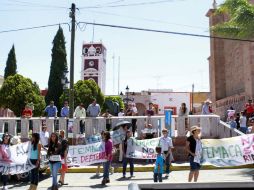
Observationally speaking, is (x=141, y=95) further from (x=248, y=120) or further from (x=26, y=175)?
(x=26, y=175)

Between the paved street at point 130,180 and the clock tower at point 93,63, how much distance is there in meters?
102

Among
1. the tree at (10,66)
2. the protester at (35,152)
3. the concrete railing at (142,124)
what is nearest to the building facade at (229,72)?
the concrete railing at (142,124)

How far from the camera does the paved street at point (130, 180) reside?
38.0ft

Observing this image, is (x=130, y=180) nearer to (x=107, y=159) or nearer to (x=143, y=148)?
(x=107, y=159)

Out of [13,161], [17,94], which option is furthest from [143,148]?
[17,94]

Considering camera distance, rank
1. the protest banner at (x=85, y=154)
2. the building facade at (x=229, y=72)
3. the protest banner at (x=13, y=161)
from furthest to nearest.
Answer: the building facade at (x=229, y=72) → the protest banner at (x=85, y=154) → the protest banner at (x=13, y=161)

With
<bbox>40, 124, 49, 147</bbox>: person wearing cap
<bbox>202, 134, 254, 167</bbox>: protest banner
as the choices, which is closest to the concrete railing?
<bbox>40, 124, 49, 147</bbox>: person wearing cap

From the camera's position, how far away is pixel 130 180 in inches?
485

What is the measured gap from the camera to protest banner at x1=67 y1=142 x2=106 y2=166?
13.6 m

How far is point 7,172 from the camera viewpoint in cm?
1201

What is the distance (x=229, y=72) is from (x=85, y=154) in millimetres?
22501

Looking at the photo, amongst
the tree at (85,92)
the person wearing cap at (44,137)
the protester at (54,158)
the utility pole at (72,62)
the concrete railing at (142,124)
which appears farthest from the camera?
the tree at (85,92)

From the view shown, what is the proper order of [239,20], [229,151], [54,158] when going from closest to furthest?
1. [54,158]
2. [229,151]
3. [239,20]

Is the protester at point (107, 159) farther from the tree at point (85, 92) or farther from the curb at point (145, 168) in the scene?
the tree at point (85, 92)
